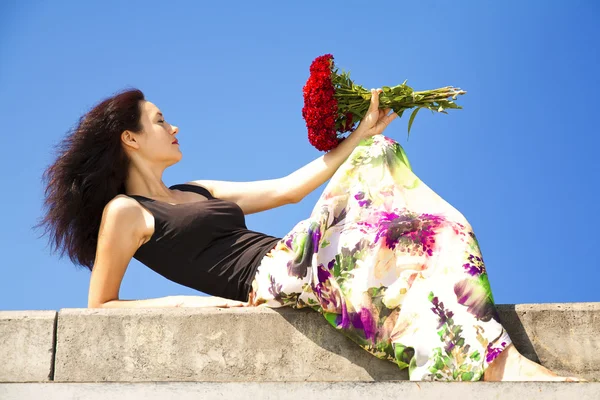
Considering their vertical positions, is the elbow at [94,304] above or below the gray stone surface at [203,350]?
above

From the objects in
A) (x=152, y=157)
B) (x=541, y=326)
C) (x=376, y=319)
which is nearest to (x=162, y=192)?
(x=152, y=157)

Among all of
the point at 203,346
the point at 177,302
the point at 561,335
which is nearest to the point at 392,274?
the point at 561,335

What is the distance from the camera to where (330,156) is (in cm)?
479

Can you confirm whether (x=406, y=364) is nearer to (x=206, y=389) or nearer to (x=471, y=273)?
(x=471, y=273)

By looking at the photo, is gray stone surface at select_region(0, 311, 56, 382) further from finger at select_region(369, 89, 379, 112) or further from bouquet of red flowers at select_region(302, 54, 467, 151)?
finger at select_region(369, 89, 379, 112)

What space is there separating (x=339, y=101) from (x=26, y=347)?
2098 millimetres

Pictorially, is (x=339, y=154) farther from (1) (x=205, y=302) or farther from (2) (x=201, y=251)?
(1) (x=205, y=302)

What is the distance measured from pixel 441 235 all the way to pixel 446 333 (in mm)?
455

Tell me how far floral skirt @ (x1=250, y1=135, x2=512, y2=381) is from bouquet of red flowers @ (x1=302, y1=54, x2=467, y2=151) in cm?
57

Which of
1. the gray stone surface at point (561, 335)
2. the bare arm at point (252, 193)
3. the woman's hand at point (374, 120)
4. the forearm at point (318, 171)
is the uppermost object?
the woman's hand at point (374, 120)

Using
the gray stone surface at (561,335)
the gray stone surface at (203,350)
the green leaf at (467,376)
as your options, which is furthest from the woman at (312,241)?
the gray stone surface at (561,335)

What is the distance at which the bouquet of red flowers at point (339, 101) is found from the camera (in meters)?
4.66

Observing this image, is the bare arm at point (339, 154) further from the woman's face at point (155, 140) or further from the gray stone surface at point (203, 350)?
the gray stone surface at point (203, 350)

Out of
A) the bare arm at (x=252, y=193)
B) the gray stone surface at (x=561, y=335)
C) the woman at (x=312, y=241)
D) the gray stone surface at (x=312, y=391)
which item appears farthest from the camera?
the bare arm at (x=252, y=193)
